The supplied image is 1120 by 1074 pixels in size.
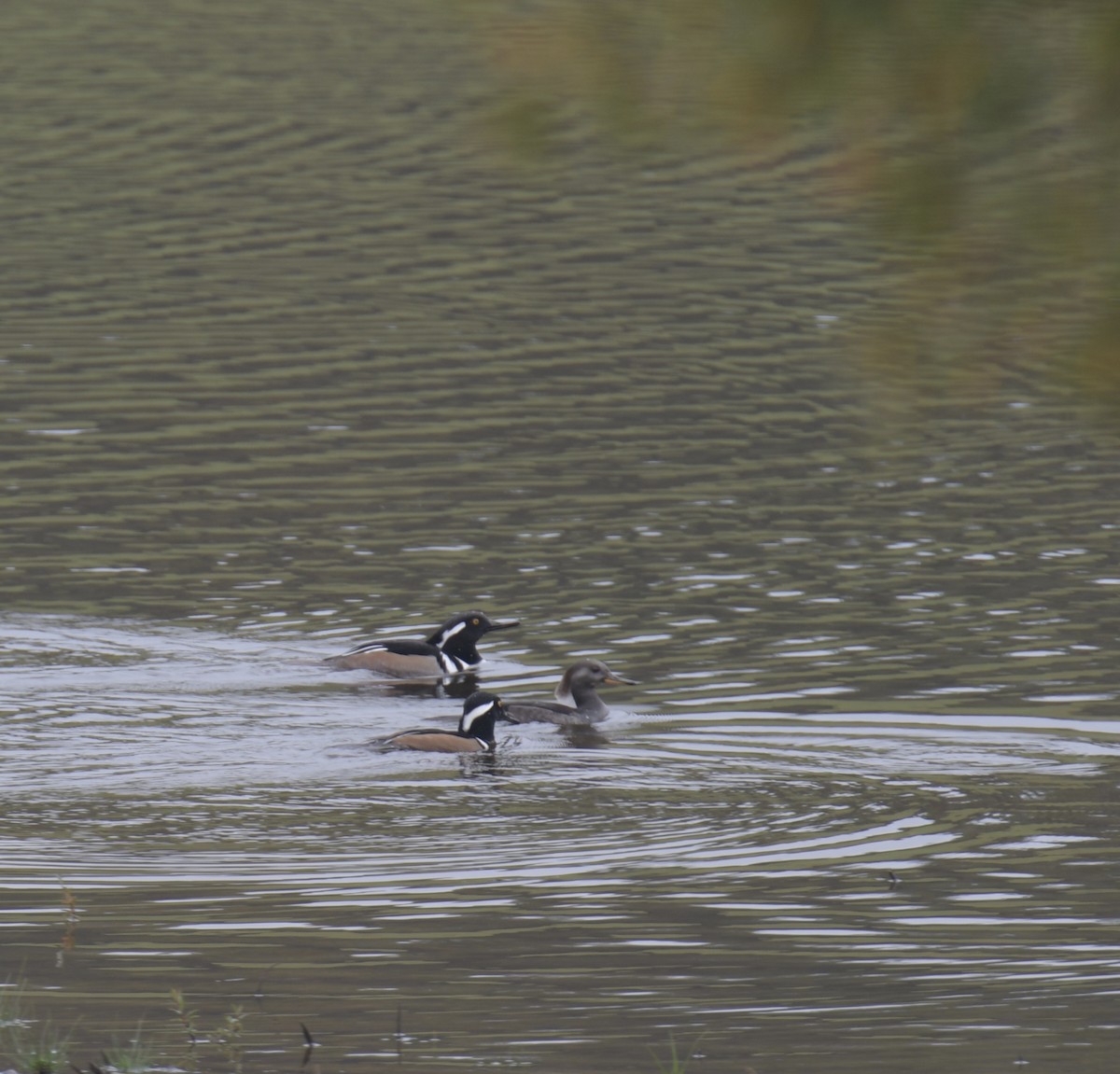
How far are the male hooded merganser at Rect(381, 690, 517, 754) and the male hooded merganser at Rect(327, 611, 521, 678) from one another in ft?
3.81

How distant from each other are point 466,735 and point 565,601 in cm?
290

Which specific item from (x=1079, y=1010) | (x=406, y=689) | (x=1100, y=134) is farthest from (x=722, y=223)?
(x=1100, y=134)

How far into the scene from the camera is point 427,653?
15.3m

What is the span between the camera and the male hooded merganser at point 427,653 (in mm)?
15266

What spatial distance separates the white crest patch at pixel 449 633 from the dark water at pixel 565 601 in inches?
13.9

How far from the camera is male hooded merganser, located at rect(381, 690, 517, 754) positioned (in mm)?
13773

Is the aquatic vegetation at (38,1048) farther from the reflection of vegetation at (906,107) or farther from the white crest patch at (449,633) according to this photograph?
the white crest patch at (449,633)

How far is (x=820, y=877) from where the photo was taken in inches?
429

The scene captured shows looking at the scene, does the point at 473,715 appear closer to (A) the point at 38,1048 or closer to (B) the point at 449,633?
(B) the point at 449,633

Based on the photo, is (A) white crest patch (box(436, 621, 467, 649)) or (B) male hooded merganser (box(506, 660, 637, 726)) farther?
(A) white crest patch (box(436, 621, 467, 649))

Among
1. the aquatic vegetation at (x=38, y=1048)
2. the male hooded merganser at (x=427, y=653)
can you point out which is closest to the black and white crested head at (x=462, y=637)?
the male hooded merganser at (x=427, y=653)

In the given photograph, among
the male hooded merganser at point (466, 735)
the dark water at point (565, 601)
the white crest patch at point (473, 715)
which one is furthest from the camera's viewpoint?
the white crest patch at point (473, 715)

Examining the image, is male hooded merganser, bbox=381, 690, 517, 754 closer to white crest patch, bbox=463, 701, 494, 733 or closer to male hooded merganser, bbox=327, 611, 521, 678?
white crest patch, bbox=463, 701, 494, 733

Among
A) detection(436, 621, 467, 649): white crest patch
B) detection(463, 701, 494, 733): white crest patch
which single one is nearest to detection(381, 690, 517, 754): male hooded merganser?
detection(463, 701, 494, 733): white crest patch
